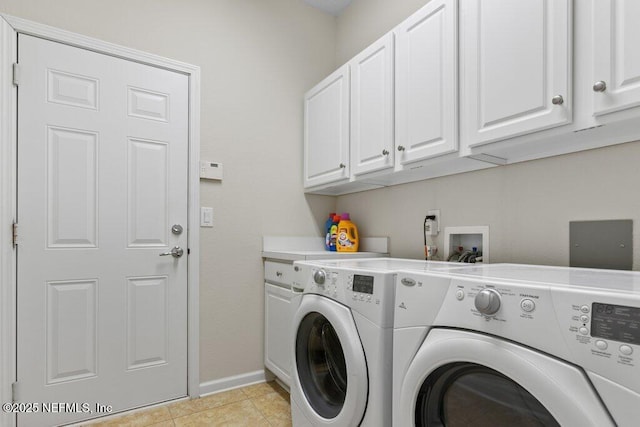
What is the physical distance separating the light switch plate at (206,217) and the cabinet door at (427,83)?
47.9 inches

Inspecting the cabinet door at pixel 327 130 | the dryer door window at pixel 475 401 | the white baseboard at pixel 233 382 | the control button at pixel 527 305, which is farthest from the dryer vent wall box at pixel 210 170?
the control button at pixel 527 305

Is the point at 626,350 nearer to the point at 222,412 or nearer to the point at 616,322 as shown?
the point at 616,322

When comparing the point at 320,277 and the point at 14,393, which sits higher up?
the point at 320,277

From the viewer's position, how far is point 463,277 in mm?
901

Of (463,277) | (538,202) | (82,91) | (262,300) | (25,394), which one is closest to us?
(463,277)

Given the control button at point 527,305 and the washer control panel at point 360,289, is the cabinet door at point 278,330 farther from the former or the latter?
the control button at point 527,305

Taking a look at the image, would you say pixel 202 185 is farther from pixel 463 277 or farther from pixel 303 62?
pixel 463 277

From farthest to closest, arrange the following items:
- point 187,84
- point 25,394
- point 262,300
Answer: point 262,300, point 187,84, point 25,394

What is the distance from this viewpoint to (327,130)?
7.45 ft

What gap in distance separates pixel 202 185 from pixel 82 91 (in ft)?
2.60

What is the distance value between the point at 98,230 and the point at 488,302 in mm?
1926

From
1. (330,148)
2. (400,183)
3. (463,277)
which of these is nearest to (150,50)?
(330,148)

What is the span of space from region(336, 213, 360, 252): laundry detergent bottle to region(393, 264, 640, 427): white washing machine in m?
1.29

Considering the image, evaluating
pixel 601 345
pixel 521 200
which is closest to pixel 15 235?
pixel 601 345
